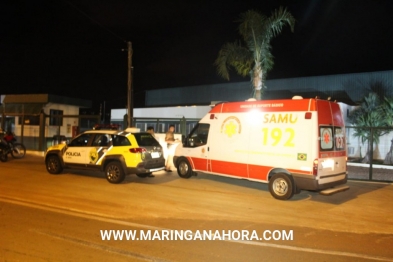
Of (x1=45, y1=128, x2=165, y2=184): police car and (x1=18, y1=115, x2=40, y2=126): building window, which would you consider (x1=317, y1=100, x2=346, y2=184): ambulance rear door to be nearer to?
(x1=45, y1=128, x2=165, y2=184): police car

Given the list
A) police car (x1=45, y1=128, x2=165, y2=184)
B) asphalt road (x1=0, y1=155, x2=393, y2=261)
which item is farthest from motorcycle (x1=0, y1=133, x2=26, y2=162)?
police car (x1=45, y1=128, x2=165, y2=184)

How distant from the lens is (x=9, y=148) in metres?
16.6

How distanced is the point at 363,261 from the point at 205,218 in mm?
3182

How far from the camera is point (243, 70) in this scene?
1588cm

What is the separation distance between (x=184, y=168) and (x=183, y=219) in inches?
206

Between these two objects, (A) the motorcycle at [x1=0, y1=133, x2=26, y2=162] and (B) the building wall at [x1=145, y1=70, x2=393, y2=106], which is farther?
(B) the building wall at [x1=145, y1=70, x2=393, y2=106]

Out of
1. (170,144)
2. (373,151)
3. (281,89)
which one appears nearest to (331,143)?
(170,144)

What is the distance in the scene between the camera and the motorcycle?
16266 mm

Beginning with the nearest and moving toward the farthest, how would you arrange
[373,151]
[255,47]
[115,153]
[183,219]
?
[183,219]
[115,153]
[255,47]
[373,151]

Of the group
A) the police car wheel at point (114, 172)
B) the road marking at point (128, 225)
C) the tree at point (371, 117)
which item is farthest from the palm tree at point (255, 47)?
the road marking at point (128, 225)

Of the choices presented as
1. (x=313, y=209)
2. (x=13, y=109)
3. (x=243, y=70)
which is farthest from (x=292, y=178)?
(x=13, y=109)

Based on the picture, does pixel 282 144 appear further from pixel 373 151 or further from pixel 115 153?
pixel 373 151

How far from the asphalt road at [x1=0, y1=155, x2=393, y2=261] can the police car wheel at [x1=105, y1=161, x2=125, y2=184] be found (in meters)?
0.30

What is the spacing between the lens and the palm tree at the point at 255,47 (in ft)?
48.9
